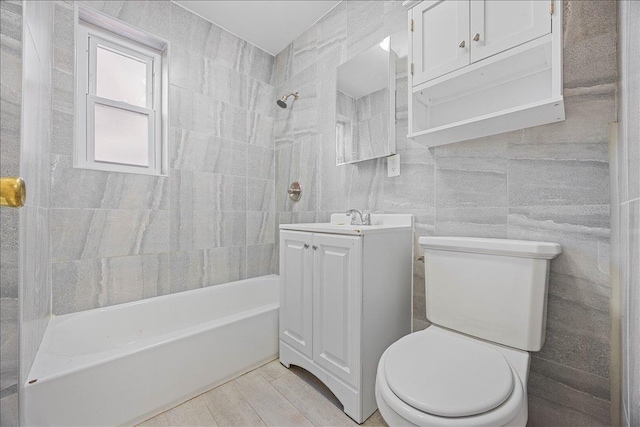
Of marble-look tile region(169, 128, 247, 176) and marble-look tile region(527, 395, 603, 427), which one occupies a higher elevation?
marble-look tile region(169, 128, 247, 176)

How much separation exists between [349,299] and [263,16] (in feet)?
7.10

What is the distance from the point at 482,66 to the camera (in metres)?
1.14

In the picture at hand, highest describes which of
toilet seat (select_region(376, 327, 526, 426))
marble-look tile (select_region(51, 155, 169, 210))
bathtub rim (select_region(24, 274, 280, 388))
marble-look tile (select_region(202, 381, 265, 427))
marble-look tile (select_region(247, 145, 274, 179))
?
marble-look tile (select_region(247, 145, 274, 179))

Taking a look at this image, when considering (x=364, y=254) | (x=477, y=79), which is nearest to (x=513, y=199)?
(x=477, y=79)

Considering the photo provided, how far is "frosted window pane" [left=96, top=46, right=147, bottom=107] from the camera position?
1860 mm

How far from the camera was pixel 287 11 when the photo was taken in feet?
6.77

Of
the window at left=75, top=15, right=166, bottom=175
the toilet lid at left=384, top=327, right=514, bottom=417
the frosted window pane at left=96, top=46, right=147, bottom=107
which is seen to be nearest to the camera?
the toilet lid at left=384, top=327, right=514, bottom=417

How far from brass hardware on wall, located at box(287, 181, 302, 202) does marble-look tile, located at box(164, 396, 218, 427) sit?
1.51 metres

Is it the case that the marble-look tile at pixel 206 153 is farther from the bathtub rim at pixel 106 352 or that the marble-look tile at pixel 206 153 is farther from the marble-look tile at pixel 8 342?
the marble-look tile at pixel 8 342

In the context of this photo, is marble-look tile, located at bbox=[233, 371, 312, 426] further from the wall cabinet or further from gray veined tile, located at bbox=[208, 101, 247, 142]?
gray veined tile, located at bbox=[208, 101, 247, 142]

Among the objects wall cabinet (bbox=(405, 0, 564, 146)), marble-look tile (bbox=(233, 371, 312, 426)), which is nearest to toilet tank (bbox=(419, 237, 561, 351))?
→ wall cabinet (bbox=(405, 0, 564, 146))

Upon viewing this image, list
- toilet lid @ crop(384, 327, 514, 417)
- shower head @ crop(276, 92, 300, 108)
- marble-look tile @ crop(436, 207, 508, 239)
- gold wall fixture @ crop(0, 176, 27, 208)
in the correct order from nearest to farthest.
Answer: gold wall fixture @ crop(0, 176, 27, 208)
toilet lid @ crop(384, 327, 514, 417)
marble-look tile @ crop(436, 207, 508, 239)
shower head @ crop(276, 92, 300, 108)

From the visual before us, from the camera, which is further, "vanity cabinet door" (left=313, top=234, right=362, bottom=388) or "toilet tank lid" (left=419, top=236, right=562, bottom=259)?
"vanity cabinet door" (left=313, top=234, right=362, bottom=388)

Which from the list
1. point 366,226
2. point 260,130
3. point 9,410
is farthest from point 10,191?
point 260,130
